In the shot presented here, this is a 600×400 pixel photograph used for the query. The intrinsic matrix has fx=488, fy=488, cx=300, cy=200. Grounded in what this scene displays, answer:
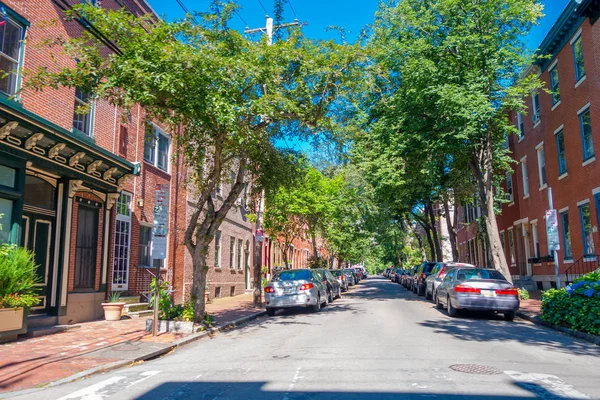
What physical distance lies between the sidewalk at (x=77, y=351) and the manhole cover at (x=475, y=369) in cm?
540

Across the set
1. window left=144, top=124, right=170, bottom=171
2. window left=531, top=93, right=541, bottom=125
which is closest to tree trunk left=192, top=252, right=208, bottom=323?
window left=144, top=124, right=170, bottom=171

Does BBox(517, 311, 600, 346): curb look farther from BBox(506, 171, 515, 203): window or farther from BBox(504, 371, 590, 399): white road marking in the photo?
BBox(506, 171, 515, 203): window

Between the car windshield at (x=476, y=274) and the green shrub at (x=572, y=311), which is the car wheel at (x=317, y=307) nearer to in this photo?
the car windshield at (x=476, y=274)

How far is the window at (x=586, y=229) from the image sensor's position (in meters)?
18.4

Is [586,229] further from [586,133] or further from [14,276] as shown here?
[14,276]

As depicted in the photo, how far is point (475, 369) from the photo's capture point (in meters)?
7.23

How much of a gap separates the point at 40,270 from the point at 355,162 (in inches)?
560

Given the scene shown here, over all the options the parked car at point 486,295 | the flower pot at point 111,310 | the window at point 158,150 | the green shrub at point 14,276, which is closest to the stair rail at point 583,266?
the parked car at point 486,295

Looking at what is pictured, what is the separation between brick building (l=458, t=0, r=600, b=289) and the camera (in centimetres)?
1784

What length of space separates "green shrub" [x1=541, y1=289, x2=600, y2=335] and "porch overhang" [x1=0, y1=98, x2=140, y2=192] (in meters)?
12.3

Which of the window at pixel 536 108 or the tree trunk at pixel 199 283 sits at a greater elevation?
the window at pixel 536 108

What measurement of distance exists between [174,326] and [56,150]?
5065mm

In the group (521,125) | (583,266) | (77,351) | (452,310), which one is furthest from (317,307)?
(521,125)

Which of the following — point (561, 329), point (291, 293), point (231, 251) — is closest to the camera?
point (561, 329)
